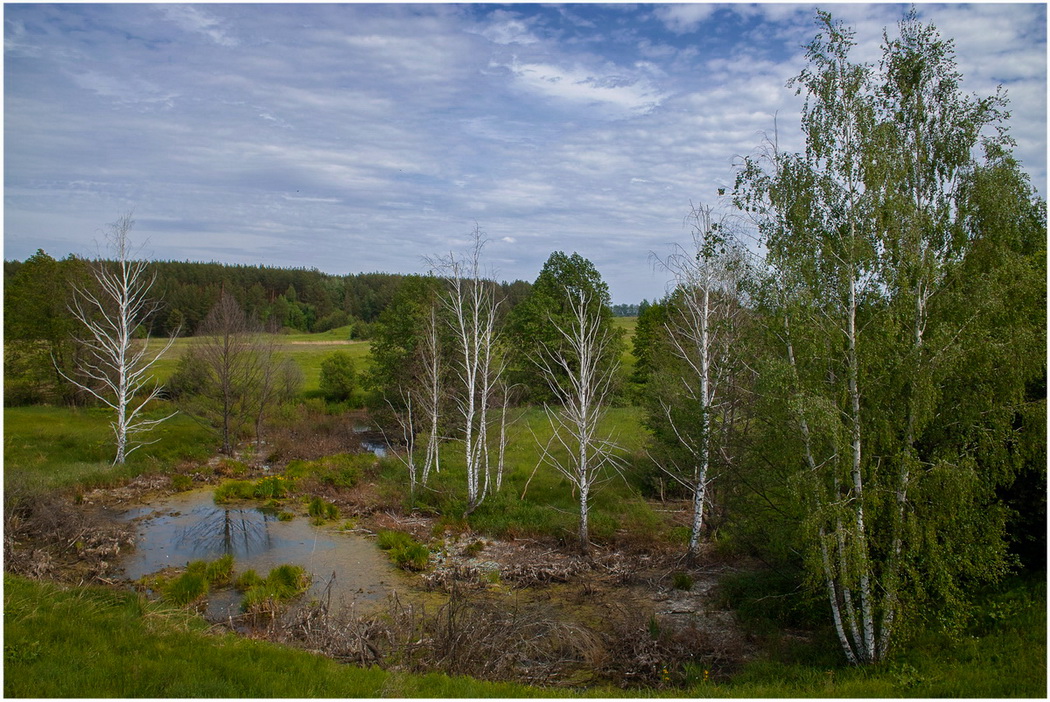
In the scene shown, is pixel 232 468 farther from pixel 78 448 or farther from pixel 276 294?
pixel 276 294

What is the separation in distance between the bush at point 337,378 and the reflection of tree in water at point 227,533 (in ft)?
71.2

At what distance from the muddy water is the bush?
808 inches

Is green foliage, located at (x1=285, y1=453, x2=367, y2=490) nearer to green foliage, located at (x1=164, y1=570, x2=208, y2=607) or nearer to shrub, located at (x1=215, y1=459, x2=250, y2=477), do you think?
shrub, located at (x1=215, y1=459, x2=250, y2=477)

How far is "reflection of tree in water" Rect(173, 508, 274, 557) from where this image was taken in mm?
20078

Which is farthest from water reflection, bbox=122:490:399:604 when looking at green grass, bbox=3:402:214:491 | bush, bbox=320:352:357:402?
bush, bbox=320:352:357:402

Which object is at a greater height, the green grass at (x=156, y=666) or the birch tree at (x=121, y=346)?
the birch tree at (x=121, y=346)

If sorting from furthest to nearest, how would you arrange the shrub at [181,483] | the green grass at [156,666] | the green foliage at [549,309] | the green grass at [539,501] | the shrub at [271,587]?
the green foliage at [549,309], the shrub at [181,483], the green grass at [539,501], the shrub at [271,587], the green grass at [156,666]

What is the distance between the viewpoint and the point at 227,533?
854 inches

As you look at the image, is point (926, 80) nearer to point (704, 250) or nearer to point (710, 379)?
point (704, 250)

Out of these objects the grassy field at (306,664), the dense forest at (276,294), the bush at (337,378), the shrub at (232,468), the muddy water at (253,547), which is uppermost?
the dense forest at (276,294)

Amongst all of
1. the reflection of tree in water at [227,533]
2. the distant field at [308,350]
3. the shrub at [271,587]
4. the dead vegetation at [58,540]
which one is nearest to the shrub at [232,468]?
the reflection of tree in water at [227,533]

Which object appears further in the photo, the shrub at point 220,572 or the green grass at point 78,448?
the green grass at point 78,448

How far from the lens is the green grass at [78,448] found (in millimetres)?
25734

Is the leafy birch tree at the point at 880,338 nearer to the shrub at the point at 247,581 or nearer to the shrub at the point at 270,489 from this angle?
the shrub at the point at 247,581
